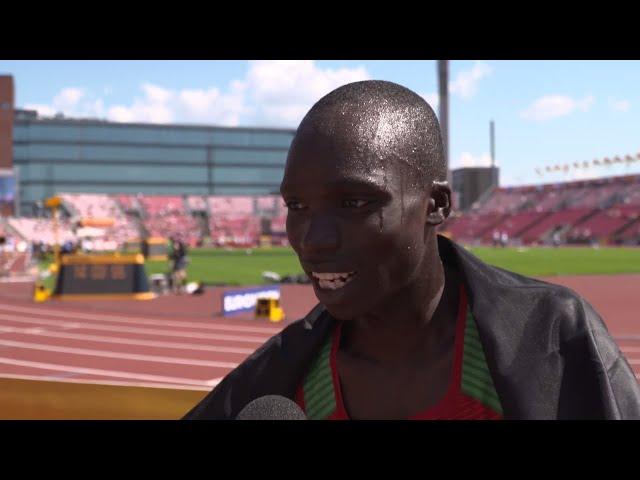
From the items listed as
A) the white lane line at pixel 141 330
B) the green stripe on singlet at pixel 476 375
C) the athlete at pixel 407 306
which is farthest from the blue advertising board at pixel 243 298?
the green stripe on singlet at pixel 476 375

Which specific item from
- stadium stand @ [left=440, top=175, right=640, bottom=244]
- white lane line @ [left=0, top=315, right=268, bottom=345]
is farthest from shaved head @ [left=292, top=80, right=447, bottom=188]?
stadium stand @ [left=440, top=175, right=640, bottom=244]

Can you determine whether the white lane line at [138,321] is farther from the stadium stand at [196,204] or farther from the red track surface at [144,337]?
the stadium stand at [196,204]

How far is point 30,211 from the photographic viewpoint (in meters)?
74.9

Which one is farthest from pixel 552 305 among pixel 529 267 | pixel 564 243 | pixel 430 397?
pixel 564 243

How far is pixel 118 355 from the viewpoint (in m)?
9.91

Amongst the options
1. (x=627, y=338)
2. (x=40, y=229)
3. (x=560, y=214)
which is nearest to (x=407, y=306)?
(x=627, y=338)

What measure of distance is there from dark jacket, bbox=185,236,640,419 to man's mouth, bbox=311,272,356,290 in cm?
34

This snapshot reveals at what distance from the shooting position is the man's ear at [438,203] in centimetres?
165

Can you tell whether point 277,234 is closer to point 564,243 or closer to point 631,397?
point 564,243

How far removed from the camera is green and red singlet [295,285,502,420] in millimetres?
1638

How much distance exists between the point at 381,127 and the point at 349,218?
0.23 metres

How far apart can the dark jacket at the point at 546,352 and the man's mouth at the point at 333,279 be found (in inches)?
13.5

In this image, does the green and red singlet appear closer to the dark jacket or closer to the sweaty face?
the dark jacket
